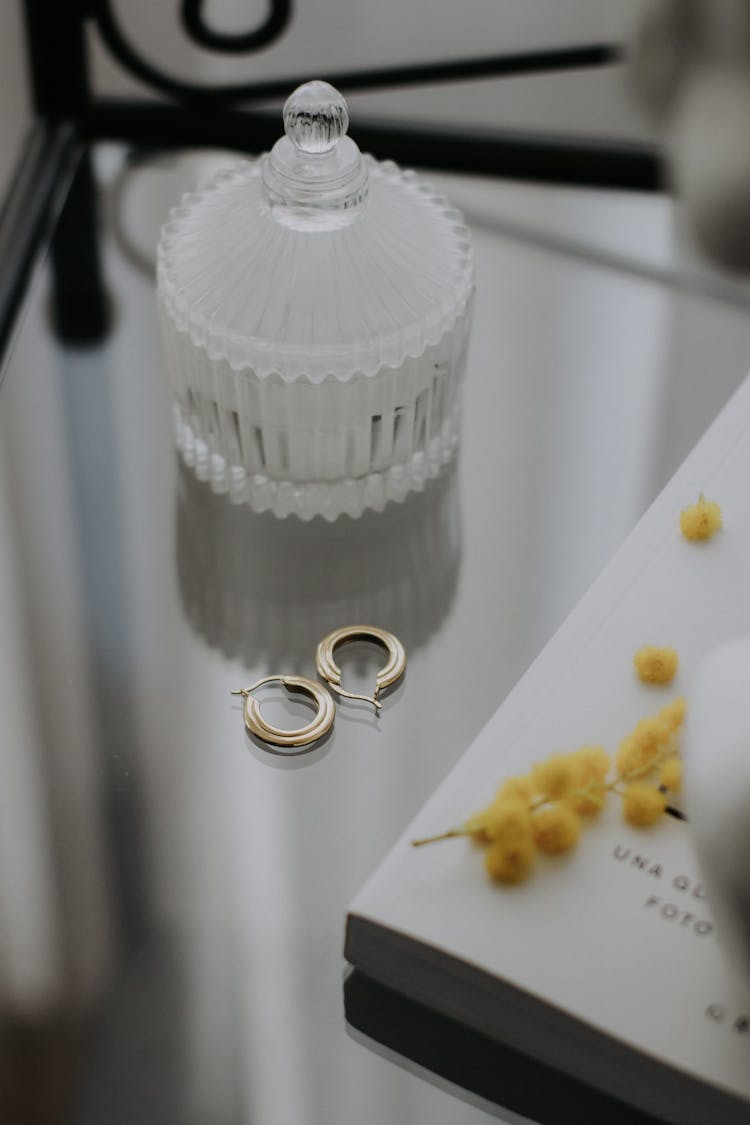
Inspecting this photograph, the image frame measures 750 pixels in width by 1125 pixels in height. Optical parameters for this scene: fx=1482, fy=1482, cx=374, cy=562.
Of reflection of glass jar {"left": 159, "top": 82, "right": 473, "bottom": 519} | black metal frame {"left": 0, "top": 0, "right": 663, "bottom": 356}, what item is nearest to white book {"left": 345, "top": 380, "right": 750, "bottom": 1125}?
reflection of glass jar {"left": 159, "top": 82, "right": 473, "bottom": 519}

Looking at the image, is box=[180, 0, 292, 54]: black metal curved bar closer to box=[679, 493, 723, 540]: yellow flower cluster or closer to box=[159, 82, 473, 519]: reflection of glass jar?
box=[159, 82, 473, 519]: reflection of glass jar

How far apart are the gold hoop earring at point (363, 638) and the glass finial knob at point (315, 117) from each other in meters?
0.18

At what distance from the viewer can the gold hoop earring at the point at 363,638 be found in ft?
1.77

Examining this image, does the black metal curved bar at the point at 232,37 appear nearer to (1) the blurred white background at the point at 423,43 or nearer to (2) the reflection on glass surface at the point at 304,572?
(1) the blurred white background at the point at 423,43

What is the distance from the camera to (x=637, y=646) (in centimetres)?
51

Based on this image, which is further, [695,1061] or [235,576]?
[235,576]

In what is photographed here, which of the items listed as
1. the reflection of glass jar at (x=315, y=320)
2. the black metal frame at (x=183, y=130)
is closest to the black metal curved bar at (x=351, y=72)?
the black metal frame at (x=183, y=130)

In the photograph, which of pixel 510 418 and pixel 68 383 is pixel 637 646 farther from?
pixel 68 383

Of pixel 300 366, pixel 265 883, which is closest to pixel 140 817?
pixel 265 883

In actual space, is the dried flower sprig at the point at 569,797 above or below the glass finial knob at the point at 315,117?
below

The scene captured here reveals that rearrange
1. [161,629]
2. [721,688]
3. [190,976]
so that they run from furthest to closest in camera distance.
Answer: [161,629] → [190,976] → [721,688]

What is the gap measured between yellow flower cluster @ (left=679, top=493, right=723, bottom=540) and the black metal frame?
0.80ft

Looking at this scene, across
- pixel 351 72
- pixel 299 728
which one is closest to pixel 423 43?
pixel 351 72

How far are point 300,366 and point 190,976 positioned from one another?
0.22 meters
